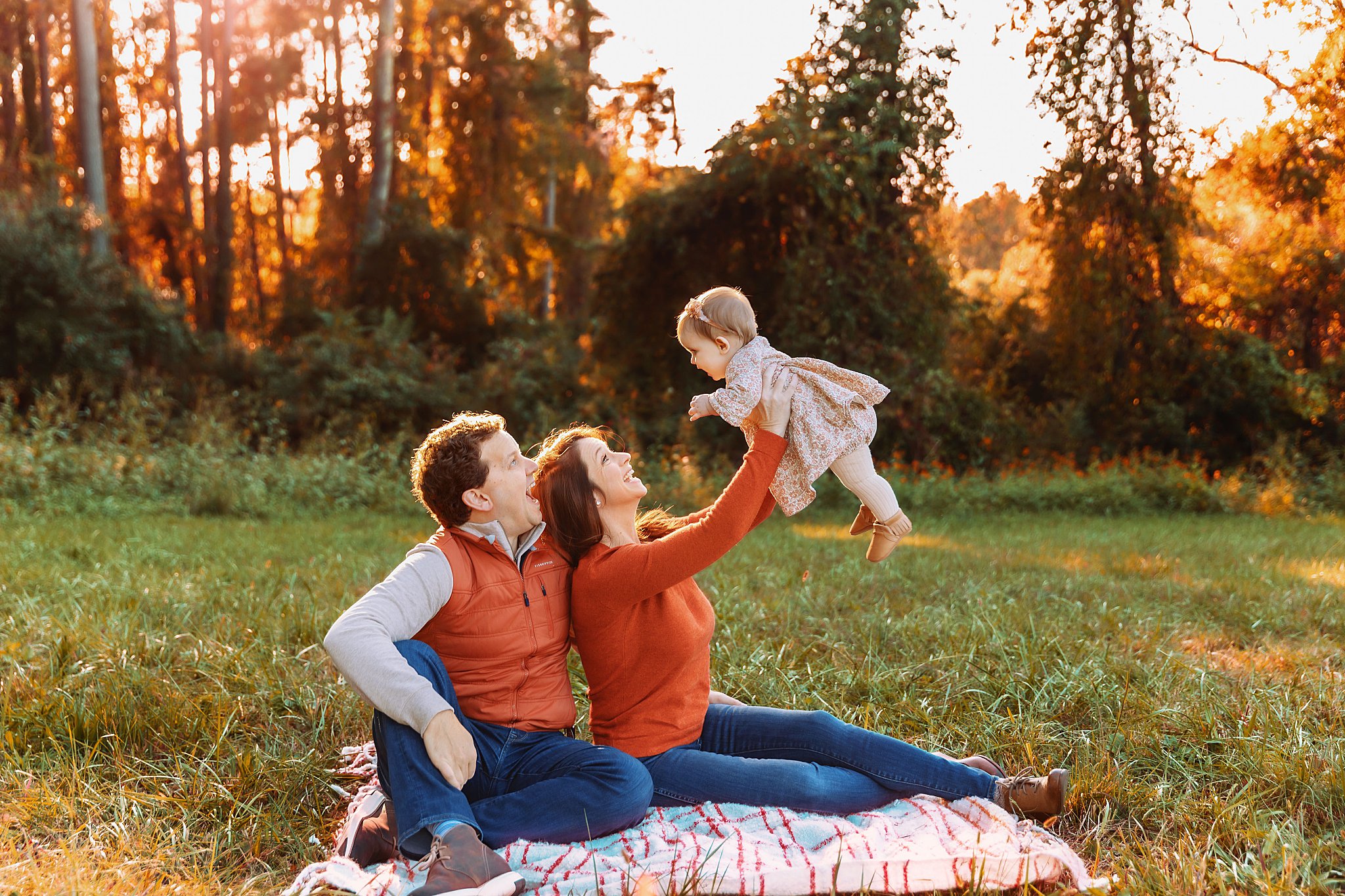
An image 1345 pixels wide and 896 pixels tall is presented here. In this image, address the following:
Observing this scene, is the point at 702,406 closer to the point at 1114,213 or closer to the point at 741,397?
the point at 741,397

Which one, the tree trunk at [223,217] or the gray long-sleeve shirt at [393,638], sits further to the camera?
the tree trunk at [223,217]

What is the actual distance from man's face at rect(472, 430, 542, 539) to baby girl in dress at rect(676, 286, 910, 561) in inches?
21.5

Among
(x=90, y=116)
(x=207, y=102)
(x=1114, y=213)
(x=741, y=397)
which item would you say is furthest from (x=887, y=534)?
(x=207, y=102)

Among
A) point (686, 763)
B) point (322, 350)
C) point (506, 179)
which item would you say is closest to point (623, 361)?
point (322, 350)

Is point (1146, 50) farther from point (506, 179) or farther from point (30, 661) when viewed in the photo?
point (30, 661)

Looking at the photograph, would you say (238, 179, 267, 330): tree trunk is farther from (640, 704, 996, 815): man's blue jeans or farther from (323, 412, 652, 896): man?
(640, 704, 996, 815): man's blue jeans

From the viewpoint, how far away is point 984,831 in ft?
9.14

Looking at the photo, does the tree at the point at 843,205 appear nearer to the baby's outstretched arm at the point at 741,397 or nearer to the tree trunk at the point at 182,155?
the baby's outstretched arm at the point at 741,397

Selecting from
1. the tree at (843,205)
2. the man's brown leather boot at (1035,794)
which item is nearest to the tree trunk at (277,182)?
the tree at (843,205)

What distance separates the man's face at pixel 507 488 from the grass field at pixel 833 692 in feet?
3.67

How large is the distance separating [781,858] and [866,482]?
1.06 meters

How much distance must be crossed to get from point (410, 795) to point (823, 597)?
356 cm

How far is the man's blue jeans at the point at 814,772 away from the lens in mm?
2910

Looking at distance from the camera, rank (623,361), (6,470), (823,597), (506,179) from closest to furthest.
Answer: (823,597) → (6,470) → (623,361) → (506,179)
